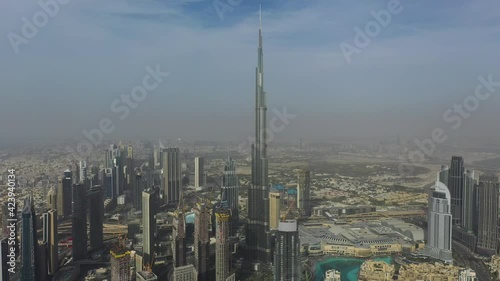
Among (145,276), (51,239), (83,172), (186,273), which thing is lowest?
(186,273)

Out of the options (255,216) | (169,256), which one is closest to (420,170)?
(255,216)

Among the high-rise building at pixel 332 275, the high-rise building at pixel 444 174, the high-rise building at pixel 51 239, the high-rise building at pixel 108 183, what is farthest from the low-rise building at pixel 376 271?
the high-rise building at pixel 108 183

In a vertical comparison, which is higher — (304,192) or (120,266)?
(304,192)

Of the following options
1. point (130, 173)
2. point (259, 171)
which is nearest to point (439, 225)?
point (259, 171)

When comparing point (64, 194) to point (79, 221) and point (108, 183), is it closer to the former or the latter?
point (79, 221)

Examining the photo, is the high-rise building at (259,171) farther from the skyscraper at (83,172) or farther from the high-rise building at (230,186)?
the skyscraper at (83,172)
